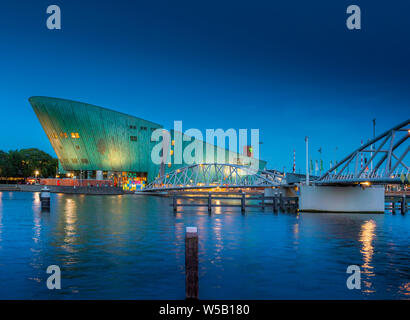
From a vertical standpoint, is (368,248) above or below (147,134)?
below

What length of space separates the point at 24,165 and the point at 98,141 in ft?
128

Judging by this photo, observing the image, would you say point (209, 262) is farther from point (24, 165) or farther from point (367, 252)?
point (24, 165)

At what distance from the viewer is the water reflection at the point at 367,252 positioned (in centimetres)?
1513

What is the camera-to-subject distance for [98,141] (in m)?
131

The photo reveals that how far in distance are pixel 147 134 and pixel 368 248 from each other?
118 m

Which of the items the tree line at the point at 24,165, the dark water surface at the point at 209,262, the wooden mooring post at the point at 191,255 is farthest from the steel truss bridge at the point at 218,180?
the wooden mooring post at the point at 191,255

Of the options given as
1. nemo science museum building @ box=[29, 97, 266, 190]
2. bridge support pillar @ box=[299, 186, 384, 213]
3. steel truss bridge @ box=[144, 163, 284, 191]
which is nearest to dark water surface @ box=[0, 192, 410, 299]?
bridge support pillar @ box=[299, 186, 384, 213]

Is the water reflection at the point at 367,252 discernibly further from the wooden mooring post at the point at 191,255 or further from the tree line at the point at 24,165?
the tree line at the point at 24,165

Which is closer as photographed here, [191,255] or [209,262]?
[191,255]

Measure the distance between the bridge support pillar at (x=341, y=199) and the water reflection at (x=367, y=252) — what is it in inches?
614

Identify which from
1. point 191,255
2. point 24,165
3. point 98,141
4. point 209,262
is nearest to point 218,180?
point 98,141
